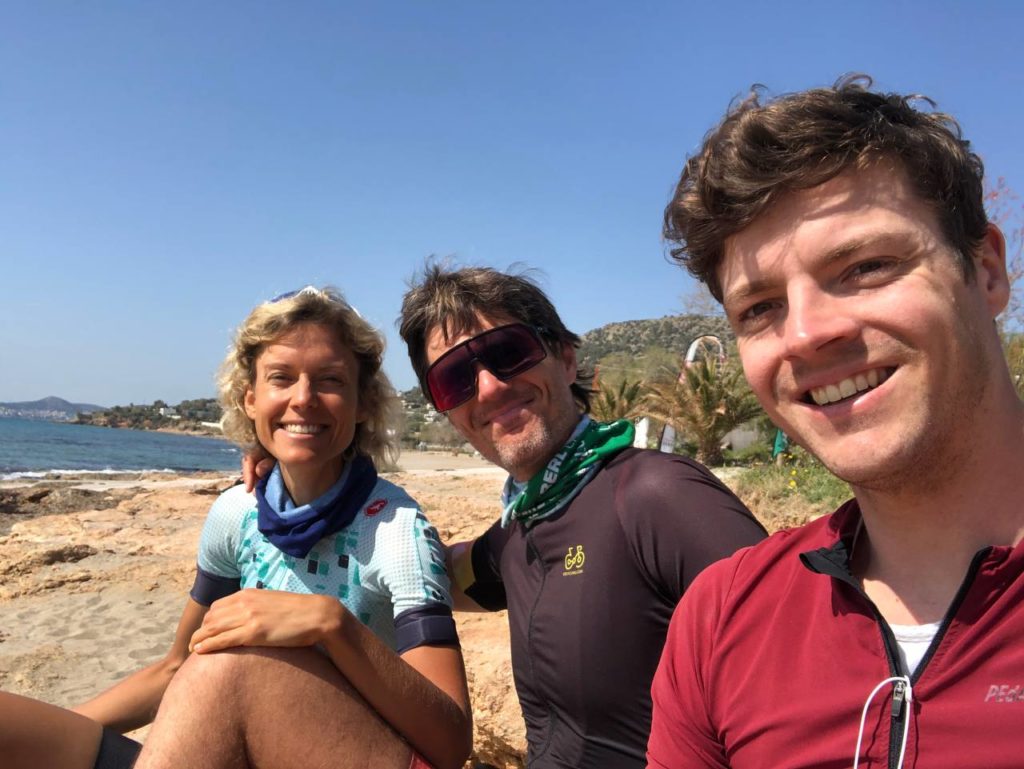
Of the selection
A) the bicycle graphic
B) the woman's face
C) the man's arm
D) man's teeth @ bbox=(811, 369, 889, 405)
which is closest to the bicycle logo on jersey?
the bicycle graphic

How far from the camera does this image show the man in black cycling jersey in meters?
1.90

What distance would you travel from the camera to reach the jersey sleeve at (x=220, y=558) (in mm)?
2742

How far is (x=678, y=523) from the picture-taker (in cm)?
187

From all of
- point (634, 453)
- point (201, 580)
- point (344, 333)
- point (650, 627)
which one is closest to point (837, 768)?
point (650, 627)

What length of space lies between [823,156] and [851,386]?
442 millimetres

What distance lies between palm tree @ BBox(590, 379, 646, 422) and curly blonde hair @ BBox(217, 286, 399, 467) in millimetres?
16016

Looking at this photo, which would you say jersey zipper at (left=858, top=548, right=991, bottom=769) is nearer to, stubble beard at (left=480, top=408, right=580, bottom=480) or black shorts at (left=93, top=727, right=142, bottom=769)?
stubble beard at (left=480, top=408, right=580, bottom=480)

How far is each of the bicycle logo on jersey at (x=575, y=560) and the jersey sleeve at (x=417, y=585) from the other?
418 millimetres

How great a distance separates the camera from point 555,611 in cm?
202

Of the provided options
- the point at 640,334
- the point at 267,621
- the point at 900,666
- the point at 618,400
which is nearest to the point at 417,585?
the point at 267,621

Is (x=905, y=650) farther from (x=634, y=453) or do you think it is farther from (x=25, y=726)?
(x=25, y=726)

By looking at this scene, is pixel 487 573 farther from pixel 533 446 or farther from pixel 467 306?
pixel 467 306

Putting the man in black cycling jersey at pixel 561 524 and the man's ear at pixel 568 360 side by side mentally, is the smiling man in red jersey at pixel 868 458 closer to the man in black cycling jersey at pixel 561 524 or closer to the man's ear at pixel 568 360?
the man in black cycling jersey at pixel 561 524

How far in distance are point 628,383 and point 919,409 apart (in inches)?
806
